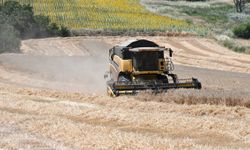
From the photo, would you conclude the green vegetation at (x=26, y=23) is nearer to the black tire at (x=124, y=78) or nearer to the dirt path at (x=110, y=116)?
the dirt path at (x=110, y=116)

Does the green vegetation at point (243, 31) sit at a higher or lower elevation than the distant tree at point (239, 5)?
higher

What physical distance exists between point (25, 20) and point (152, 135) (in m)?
46.2

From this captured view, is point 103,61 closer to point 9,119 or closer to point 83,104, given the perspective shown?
point 83,104

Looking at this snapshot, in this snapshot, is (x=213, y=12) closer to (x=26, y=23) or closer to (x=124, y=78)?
(x=26, y=23)

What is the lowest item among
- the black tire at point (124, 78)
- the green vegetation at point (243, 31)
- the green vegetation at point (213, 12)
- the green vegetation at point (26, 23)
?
the green vegetation at point (213, 12)

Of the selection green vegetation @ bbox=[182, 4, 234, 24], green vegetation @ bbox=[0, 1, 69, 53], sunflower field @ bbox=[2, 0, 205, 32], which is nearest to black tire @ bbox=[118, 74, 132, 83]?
green vegetation @ bbox=[0, 1, 69, 53]

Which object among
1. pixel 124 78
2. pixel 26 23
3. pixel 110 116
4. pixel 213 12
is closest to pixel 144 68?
pixel 124 78

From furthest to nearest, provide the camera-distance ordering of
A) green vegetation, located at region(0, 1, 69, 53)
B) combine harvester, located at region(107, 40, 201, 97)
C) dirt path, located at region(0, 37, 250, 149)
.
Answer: green vegetation, located at region(0, 1, 69, 53) → combine harvester, located at region(107, 40, 201, 97) → dirt path, located at region(0, 37, 250, 149)

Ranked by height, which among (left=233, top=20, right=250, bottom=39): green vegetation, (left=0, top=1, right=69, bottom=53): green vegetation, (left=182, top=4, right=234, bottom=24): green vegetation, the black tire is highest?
the black tire

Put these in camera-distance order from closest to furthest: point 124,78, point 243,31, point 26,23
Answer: point 124,78 → point 26,23 → point 243,31

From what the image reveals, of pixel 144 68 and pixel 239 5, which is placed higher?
pixel 144 68

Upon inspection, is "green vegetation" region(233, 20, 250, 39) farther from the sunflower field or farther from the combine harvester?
the combine harvester

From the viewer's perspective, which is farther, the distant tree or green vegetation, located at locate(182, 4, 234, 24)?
the distant tree

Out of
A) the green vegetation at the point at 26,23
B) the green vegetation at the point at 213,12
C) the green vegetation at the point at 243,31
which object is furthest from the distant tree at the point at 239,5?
the green vegetation at the point at 26,23
